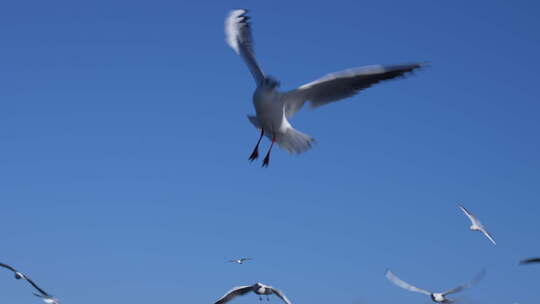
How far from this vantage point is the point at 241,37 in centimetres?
1583

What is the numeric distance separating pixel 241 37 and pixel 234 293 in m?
7.27

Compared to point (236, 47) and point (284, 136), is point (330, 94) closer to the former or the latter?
point (284, 136)

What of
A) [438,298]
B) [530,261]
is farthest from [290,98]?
[530,261]

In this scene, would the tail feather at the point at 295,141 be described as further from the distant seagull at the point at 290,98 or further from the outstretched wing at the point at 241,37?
the outstretched wing at the point at 241,37

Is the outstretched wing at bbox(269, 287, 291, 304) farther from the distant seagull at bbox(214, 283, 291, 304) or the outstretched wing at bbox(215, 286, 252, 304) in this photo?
the outstretched wing at bbox(215, 286, 252, 304)

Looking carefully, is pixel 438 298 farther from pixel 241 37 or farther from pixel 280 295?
pixel 241 37

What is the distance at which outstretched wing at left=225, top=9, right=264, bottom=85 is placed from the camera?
15.3 meters

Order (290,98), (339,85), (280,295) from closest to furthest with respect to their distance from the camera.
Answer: (280,295) → (339,85) → (290,98)

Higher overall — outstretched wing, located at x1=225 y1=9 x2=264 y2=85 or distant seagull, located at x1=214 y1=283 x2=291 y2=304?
outstretched wing, located at x1=225 y1=9 x2=264 y2=85

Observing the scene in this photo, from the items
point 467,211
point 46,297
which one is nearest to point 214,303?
point 46,297

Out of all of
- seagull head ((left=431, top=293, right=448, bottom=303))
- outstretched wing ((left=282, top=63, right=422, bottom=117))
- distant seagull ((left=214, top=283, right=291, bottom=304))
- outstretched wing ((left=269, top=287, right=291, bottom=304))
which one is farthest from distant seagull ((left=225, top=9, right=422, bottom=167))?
outstretched wing ((left=269, top=287, right=291, bottom=304))

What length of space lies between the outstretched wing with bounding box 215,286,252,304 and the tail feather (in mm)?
4635

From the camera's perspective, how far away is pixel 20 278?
11.0 meters

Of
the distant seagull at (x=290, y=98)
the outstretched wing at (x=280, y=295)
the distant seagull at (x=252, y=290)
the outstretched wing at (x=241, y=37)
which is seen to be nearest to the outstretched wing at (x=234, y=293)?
the distant seagull at (x=252, y=290)
